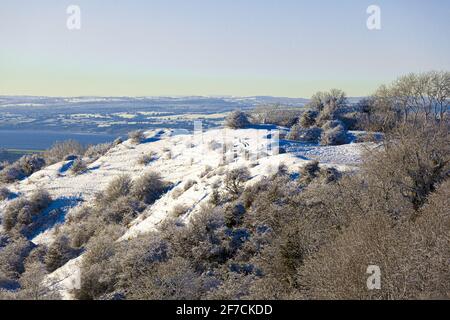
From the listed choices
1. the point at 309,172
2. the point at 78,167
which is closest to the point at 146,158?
the point at 78,167

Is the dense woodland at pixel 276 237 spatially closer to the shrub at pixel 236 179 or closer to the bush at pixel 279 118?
the shrub at pixel 236 179

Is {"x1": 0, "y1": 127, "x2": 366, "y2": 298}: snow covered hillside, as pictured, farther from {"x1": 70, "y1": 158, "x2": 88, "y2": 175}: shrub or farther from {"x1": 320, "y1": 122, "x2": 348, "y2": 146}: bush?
{"x1": 320, "y1": 122, "x2": 348, "y2": 146}: bush

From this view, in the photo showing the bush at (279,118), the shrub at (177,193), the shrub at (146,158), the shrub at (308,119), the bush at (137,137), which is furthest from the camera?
the bush at (137,137)

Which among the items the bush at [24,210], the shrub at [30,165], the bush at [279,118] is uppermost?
the bush at [279,118]

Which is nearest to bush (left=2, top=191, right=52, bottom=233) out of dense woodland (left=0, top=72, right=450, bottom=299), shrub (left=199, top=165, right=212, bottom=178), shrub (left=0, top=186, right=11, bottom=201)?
dense woodland (left=0, top=72, right=450, bottom=299)

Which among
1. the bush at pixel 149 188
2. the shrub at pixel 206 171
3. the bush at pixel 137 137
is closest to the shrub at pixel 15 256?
the bush at pixel 149 188
